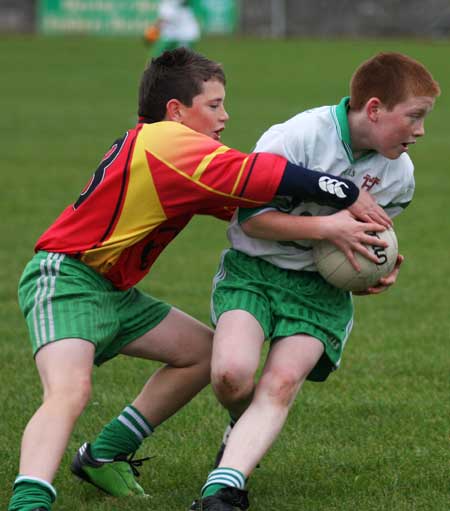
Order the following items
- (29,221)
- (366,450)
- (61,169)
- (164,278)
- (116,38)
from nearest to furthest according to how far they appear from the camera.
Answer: (366,450) < (164,278) < (29,221) < (61,169) < (116,38)

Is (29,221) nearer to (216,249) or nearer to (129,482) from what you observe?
(216,249)

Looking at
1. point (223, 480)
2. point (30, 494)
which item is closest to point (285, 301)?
point (223, 480)

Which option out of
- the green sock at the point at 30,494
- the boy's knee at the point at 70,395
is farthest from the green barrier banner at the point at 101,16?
the green sock at the point at 30,494

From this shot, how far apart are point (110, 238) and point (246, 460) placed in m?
0.86

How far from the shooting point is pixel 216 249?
9.74m

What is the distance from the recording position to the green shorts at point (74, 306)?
411cm

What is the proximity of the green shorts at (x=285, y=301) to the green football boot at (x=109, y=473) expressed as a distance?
653mm

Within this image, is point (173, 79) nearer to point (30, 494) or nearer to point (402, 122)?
point (402, 122)

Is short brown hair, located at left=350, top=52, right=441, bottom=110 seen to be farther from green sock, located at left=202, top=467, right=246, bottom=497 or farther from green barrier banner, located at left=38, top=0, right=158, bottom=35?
green barrier banner, located at left=38, top=0, right=158, bottom=35

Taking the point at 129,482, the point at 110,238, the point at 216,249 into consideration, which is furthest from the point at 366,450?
the point at 216,249

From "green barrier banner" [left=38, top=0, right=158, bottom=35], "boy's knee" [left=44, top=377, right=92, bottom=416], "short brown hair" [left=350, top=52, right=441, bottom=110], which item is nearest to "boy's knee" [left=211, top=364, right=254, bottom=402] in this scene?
"boy's knee" [left=44, top=377, right=92, bottom=416]

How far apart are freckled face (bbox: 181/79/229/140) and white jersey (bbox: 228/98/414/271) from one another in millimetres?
176

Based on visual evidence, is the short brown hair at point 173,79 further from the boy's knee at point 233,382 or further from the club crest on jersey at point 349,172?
the boy's knee at point 233,382

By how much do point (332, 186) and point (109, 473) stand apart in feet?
4.43
